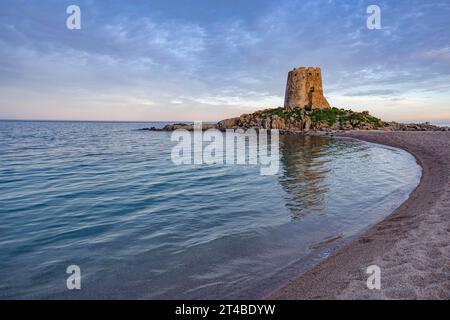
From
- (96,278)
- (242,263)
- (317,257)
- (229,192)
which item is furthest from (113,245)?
(229,192)

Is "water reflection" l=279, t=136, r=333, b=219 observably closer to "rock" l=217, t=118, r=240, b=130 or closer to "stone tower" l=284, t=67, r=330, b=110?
"rock" l=217, t=118, r=240, b=130

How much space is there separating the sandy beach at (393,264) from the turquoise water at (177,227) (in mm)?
553

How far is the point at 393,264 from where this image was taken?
5.39 metres

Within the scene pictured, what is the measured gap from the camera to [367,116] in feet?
227

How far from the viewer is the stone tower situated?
79.0 metres

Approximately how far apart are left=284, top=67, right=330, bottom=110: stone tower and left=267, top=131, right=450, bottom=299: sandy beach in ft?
243

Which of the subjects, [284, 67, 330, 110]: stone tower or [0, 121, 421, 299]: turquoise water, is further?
[284, 67, 330, 110]: stone tower

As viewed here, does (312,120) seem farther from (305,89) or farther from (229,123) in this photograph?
(229,123)

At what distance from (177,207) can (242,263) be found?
4881 millimetres

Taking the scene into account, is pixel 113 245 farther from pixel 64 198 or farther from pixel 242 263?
pixel 64 198

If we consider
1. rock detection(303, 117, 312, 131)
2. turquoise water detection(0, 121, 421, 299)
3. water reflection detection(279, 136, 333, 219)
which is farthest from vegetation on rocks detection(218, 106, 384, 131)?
turquoise water detection(0, 121, 421, 299)

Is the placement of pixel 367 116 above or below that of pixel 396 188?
above

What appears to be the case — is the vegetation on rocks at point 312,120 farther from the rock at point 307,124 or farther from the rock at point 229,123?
the rock at point 229,123
